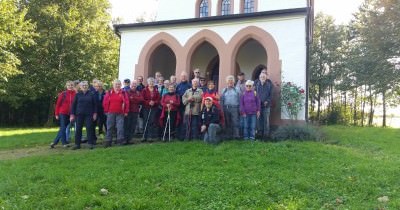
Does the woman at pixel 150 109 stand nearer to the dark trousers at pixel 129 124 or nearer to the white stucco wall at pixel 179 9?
the dark trousers at pixel 129 124

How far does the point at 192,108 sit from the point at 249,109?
1.52 meters

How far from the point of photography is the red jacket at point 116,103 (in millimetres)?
9531

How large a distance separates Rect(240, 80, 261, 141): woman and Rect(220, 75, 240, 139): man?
26 centimetres

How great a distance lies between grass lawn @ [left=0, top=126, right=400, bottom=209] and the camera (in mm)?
5184

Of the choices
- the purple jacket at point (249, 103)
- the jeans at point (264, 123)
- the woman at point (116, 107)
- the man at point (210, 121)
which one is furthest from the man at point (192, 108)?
the jeans at point (264, 123)

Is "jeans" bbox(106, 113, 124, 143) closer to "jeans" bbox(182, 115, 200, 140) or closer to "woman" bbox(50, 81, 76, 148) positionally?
"woman" bbox(50, 81, 76, 148)

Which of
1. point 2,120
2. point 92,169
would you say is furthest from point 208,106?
point 2,120

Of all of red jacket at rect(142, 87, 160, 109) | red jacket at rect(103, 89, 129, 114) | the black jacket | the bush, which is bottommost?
the bush

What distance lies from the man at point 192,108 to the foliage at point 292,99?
2992 mm

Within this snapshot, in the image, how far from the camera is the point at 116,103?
953 cm

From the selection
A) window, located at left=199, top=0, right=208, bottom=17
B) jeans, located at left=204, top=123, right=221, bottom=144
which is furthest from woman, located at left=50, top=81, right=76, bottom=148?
window, located at left=199, top=0, right=208, bottom=17

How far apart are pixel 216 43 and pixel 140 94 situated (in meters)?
4.11

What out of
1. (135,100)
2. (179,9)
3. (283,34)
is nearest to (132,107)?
(135,100)

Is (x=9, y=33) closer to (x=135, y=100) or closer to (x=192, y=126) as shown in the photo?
(x=135, y=100)
